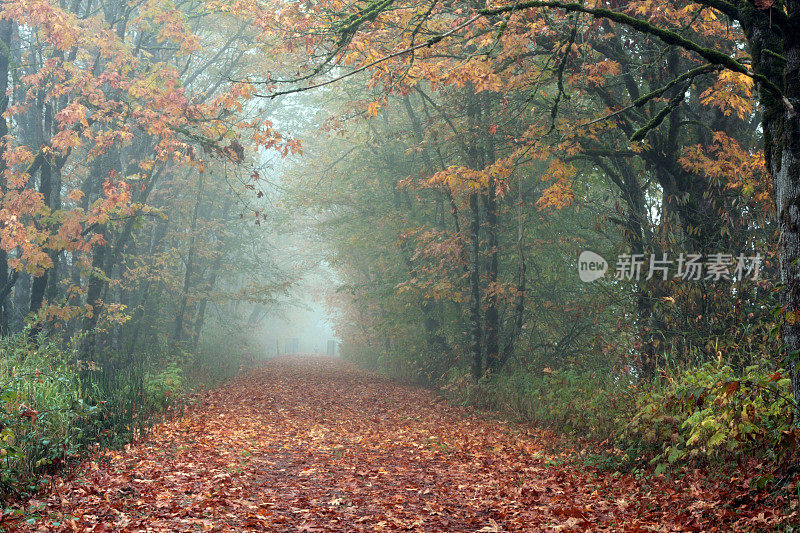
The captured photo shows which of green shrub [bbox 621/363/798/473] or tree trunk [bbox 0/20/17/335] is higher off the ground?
tree trunk [bbox 0/20/17/335]

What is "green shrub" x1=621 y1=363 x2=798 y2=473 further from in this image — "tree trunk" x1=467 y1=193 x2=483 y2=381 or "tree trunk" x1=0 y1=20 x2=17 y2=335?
"tree trunk" x1=0 y1=20 x2=17 y2=335

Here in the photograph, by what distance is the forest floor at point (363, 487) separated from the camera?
4.43 metres

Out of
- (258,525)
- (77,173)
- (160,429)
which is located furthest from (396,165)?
(258,525)

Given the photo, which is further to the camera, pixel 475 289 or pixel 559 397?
pixel 475 289

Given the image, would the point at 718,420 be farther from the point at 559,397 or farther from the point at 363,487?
the point at 559,397

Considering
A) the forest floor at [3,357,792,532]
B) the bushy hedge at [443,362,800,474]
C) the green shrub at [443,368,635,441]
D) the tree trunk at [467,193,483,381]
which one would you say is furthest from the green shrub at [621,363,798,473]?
the tree trunk at [467,193,483,381]

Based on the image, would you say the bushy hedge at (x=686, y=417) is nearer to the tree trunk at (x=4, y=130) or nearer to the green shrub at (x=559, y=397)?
the green shrub at (x=559, y=397)

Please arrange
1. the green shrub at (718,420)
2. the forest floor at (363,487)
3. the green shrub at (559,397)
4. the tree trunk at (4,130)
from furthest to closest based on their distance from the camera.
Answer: the tree trunk at (4,130)
the green shrub at (559,397)
the green shrub at (718,420)
the forest floor at (363,487)

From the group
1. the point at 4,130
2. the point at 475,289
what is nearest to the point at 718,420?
the point at 475,289

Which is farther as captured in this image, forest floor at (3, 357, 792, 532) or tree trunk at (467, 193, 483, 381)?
tree trunk at (467, 193, 483, 381)

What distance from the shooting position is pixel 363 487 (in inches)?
232

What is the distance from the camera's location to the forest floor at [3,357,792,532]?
174 inches

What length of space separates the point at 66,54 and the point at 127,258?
5918mm

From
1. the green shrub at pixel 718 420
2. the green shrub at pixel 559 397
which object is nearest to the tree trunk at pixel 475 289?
the green shrub at pixel 559 397
